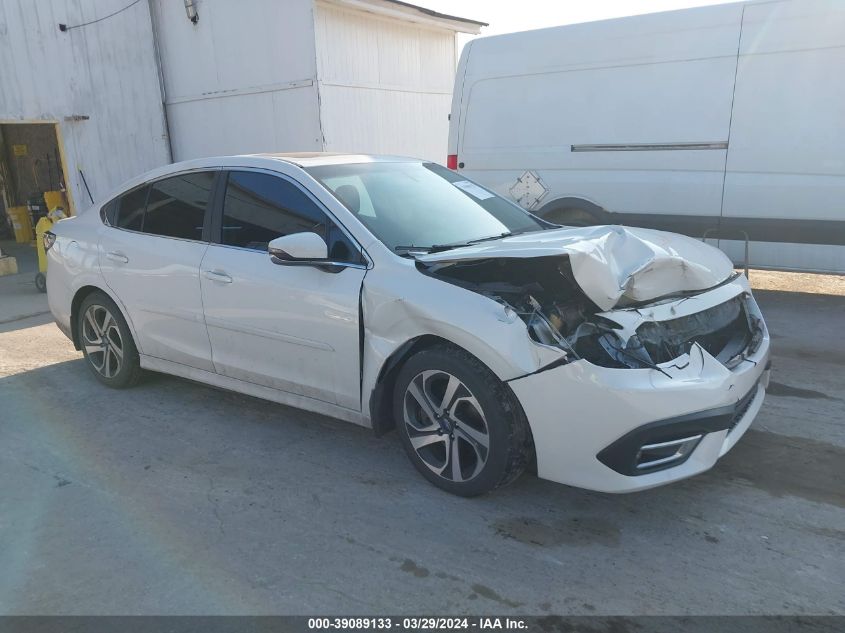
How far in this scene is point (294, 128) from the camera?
37.3 feet

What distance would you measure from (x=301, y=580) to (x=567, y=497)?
1327 millimetres

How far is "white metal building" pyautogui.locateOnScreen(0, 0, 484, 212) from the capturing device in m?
11.2

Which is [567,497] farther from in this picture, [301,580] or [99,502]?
[99,502]

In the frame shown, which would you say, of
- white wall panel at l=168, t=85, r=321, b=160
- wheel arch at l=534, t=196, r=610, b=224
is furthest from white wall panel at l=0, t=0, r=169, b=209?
wheel arch at l=534, t=196, r=610, b=224

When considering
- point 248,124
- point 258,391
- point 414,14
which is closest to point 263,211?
point 258,391

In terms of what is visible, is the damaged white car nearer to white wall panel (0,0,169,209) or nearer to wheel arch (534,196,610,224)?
wheel arch (534,196,610,224)

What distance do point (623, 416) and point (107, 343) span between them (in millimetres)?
3763

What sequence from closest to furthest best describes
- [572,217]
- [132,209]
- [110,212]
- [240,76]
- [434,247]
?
[434,247], [132,209], [110,212], [572,217], [240,76]

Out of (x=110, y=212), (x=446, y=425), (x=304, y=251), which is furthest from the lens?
(x=110, y=212)

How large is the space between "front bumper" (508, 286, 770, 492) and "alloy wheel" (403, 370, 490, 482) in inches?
11.2

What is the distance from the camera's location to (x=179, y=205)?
14.2 feet

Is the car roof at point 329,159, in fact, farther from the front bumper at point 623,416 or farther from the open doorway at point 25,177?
the open doorway at point 25,177

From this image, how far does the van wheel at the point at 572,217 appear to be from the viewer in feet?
23.9

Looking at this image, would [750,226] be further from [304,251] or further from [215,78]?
[215,78]
